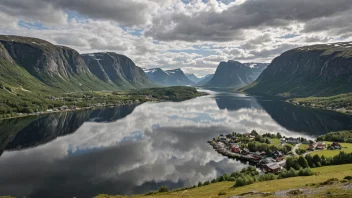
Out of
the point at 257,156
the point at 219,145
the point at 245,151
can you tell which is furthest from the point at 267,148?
the point at 219,145

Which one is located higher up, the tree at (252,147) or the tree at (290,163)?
the tree at (290,163)

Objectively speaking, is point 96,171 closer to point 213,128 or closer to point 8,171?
point 8,171

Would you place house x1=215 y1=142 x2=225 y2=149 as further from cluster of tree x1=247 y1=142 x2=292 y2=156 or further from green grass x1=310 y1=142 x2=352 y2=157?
green grass x1=310 y1=142 x2=352 y2=157

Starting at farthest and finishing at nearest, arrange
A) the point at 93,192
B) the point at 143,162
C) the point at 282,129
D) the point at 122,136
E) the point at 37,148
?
the point at 282,129, the point at 122,136, the point at 37,148, the point at 143,162, the point at 93,192

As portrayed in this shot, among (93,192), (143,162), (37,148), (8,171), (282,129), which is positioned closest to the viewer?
(93,192)

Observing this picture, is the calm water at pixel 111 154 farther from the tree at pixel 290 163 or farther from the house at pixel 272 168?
the tree at pixel 290 163

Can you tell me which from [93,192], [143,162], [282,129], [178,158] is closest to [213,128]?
[282,129]

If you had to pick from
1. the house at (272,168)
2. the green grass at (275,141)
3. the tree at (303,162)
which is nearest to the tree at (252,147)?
the green grass at (275,141)

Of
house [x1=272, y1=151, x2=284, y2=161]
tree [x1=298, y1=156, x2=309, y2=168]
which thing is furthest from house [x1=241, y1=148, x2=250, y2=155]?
tree [x1=298, y1=156, x2=309, y2=168]
